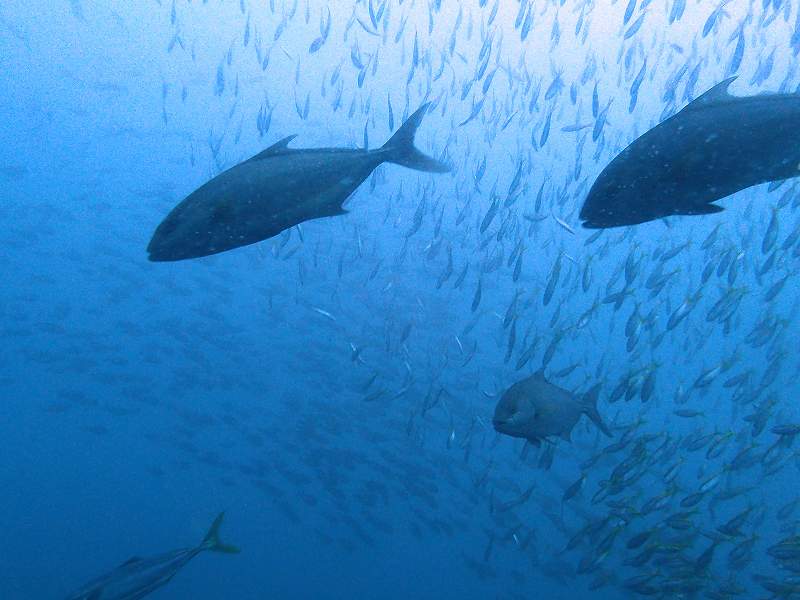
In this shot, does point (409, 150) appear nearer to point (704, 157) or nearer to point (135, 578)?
point (704, 157)

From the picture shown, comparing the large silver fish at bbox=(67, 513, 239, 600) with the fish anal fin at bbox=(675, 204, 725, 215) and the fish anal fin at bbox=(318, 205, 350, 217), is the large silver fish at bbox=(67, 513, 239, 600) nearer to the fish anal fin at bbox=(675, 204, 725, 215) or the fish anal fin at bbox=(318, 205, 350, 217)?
the fish anal fin at bbox=(318, 205, 350, 217)

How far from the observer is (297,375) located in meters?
13.9

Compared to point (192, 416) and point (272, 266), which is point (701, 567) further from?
point (272, 266)

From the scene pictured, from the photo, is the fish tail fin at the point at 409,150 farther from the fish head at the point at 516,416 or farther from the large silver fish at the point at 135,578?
the large silver fish at the point at 135,578

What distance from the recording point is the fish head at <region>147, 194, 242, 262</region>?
1.92 m

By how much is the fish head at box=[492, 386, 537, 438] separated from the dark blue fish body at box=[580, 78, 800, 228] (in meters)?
2.14

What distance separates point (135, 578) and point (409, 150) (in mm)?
3650

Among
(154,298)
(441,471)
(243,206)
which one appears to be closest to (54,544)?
(154,298)

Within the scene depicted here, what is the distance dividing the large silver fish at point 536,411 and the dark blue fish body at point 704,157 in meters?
2.16

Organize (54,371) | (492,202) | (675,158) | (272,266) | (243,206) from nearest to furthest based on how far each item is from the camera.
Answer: (675,158) < (243,206) < (492,202) < (54,371) < (272,266)

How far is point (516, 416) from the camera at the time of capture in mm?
3635

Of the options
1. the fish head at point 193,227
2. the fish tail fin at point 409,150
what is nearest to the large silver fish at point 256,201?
the fish head at point 193,227

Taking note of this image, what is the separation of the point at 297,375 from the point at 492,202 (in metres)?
8.08

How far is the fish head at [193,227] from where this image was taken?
1921 mm
